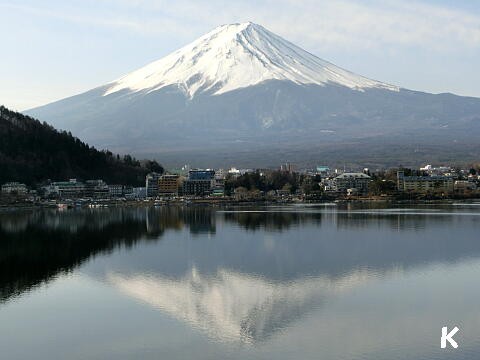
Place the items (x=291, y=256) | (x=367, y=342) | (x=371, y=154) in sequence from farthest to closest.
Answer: (x=371, y=154)
(x=291, y=256)
(x=367, y=342)

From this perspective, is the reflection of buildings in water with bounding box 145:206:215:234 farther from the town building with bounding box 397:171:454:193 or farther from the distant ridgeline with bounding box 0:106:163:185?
the town building with bounding box 397:171:454:193

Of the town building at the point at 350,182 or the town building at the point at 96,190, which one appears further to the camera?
the town building at the point at 350,182

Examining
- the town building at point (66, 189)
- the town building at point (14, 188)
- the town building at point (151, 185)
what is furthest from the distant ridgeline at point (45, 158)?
the town building at point (151, 185)

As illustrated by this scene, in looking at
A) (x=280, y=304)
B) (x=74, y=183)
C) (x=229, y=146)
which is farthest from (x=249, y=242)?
(x=229, y=146)

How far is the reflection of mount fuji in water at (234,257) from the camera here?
32.6ft

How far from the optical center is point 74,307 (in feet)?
32.8

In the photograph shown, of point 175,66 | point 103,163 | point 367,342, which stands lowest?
point 367,342

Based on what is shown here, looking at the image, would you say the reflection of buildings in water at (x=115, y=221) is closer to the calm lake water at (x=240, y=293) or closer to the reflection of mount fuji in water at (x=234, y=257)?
the reflection of mount fuji in water at (x=234, y=257)

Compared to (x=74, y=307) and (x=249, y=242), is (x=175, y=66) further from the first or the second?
(x=74, y=307)

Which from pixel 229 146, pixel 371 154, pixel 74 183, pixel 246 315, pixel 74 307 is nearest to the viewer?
pixel 246 315

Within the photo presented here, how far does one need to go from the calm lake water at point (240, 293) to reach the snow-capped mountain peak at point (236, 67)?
73.7m

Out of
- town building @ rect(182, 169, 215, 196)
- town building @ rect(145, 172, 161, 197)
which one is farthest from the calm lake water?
town building @ rect(182, 169, 215, 196)

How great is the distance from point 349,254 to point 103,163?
1058 inches

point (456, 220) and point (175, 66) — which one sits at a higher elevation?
point (175, 66)
